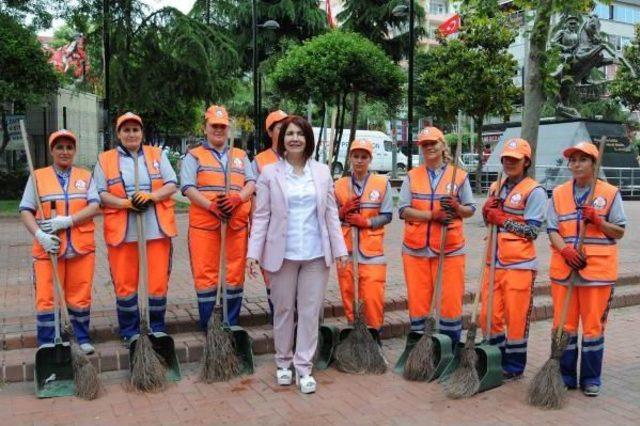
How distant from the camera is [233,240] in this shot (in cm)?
525

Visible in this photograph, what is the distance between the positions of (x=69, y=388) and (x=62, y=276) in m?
0.80

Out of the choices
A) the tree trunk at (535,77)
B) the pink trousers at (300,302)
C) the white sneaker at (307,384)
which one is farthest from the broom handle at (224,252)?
the tree trunk at (535,77)

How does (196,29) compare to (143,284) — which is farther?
(196,29)

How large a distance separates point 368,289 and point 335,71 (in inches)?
445

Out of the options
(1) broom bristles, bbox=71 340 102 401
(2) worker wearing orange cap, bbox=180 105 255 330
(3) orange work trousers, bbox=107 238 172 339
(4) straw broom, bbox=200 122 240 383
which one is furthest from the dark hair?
(1) broom bristles, bbox=71 340 102 401

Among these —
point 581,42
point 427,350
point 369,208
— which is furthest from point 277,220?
point 581,42

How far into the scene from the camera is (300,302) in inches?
185

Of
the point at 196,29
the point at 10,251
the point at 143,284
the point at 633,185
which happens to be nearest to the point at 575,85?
the point at 633,185

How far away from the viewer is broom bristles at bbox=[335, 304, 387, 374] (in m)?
5.06

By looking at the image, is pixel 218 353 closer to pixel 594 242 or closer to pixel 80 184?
pixel 80 184

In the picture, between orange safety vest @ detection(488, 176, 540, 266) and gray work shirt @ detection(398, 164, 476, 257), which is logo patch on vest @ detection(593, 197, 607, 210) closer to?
orange safety vest @ detection(488, 176, 540, 266)

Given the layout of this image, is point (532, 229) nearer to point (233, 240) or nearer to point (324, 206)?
point (324, 206)

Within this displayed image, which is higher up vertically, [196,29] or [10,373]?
[196,29]

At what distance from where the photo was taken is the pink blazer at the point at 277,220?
4504 millimetres
